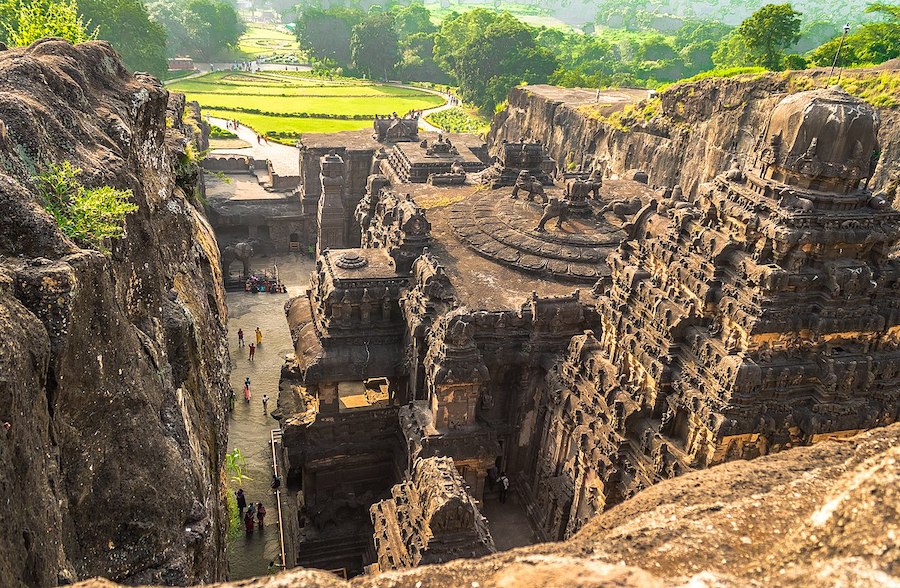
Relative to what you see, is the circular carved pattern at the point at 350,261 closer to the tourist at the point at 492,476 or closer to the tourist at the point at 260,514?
the tourist at the point at 492,476

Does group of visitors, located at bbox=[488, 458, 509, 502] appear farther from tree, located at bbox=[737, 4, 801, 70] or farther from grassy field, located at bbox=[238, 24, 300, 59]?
grassy field, located at bbox=[238, 24, 300, 59]

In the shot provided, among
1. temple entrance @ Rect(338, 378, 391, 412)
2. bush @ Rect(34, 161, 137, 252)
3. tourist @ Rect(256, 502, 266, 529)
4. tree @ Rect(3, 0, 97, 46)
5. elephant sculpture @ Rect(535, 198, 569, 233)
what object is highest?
tree @ Rect(3, 0, 97, 46)

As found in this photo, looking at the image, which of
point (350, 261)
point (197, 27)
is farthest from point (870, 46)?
point (197, 27)

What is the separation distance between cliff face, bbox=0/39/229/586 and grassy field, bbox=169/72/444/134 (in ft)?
220

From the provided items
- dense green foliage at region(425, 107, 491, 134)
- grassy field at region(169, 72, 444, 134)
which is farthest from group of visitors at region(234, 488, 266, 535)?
dense green foliage at region(425, 107, 491, 134)

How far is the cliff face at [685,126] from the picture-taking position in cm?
3775

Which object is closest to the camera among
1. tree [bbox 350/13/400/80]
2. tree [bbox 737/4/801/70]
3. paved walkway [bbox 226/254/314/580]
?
paved walkway [bbox 226/254/314/580]

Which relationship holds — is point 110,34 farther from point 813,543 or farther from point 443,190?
point 813,543

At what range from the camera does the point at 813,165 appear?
1376 centimetres

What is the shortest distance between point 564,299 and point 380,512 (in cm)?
930

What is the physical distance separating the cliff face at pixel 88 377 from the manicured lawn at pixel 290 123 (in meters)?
65.8

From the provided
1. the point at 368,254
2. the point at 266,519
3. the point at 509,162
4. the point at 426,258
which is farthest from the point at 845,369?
the point at 509,162

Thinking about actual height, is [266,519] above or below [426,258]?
below

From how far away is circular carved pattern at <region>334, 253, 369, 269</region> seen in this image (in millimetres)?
24156
